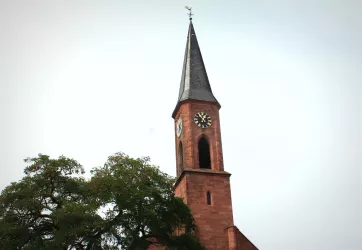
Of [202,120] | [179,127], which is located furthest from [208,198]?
[179,127]

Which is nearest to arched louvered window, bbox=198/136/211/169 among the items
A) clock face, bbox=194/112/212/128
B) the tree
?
clock face, bbox=194/112/212/128

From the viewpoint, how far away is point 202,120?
38.2 metres

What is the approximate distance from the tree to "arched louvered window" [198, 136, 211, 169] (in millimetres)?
8035

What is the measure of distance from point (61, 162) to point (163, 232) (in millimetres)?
6792

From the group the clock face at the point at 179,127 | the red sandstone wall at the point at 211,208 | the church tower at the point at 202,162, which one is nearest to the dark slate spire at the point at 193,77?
the church tower at the point at 202,162

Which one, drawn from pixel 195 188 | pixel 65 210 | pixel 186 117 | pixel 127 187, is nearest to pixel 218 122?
pixel 186 117

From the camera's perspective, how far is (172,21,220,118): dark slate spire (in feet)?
130

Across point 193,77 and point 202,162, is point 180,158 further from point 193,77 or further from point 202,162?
point 193,77

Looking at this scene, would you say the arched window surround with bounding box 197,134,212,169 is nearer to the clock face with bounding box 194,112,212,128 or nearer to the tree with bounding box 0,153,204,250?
the clock face with bounding box 194,112,212,128

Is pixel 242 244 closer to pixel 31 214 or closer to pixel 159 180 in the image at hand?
pixel 159 180

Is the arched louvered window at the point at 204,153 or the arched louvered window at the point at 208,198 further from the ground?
the arched louvered window at the point at 204,153

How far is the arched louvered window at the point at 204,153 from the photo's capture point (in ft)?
121

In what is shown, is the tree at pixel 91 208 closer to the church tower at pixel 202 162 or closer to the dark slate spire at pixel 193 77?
the church tower at pixel 202 162

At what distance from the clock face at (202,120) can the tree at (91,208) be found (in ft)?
31.3
